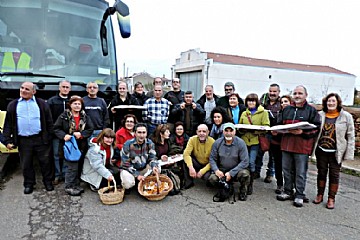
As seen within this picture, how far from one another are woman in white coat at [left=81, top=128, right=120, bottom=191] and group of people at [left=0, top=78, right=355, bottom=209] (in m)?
0.01

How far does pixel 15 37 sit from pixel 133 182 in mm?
2864

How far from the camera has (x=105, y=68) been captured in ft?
15.3

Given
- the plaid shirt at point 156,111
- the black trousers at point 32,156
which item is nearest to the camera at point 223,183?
the plaid shirt at point 156,111

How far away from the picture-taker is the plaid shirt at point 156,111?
4.95m

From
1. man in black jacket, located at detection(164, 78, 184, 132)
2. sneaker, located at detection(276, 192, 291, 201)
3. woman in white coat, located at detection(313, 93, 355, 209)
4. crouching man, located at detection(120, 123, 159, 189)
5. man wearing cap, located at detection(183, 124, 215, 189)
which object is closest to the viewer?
woman in white coat, located at detection(313, 93, 355, 209)

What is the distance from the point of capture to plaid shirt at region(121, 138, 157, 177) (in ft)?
13.9

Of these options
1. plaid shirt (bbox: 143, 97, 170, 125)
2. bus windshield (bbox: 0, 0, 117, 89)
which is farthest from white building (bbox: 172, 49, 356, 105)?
bus windshield (bbox: 0, 0, 117, 89)

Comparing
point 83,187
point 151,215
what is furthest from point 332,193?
point 83,187

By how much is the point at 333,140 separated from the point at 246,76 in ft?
61.8

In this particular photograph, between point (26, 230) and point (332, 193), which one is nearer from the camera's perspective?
point (26, 230)

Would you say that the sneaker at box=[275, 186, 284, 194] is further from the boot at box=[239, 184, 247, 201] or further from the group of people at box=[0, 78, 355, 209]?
the boot at box=[239, 184, 247, 201]

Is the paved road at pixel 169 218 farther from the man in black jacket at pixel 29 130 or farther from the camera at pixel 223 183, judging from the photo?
the man in black jacket at pixel 29 130

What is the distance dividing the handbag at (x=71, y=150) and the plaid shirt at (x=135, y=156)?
0.68 meters

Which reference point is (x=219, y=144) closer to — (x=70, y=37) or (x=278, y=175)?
(x=278, y=175)
